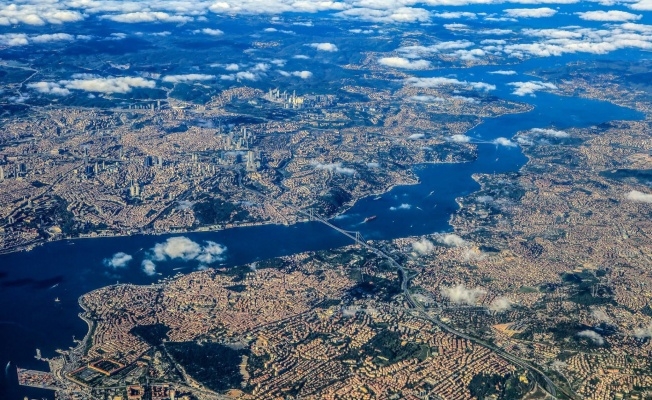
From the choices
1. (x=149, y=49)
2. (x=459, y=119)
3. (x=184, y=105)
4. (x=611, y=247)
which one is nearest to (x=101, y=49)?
(x=149, y=49)

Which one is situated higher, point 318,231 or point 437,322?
point 437,322

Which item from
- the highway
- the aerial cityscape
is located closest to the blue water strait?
the aerial cityscape

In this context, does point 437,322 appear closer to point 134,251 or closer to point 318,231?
point 318,231

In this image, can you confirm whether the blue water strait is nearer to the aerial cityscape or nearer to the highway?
the aerial cityscape

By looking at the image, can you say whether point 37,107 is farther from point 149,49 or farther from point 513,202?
point 513,202

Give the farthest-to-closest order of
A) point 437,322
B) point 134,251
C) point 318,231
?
1. point 318,231
2. point 134,251
3. point 437,322

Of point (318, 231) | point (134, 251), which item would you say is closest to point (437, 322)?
point (318, 231)

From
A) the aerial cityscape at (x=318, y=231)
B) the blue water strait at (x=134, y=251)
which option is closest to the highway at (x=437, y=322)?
the aerial cityscape at (x=318, y=231)

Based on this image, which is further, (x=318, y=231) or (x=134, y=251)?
(x=318, y=231)
